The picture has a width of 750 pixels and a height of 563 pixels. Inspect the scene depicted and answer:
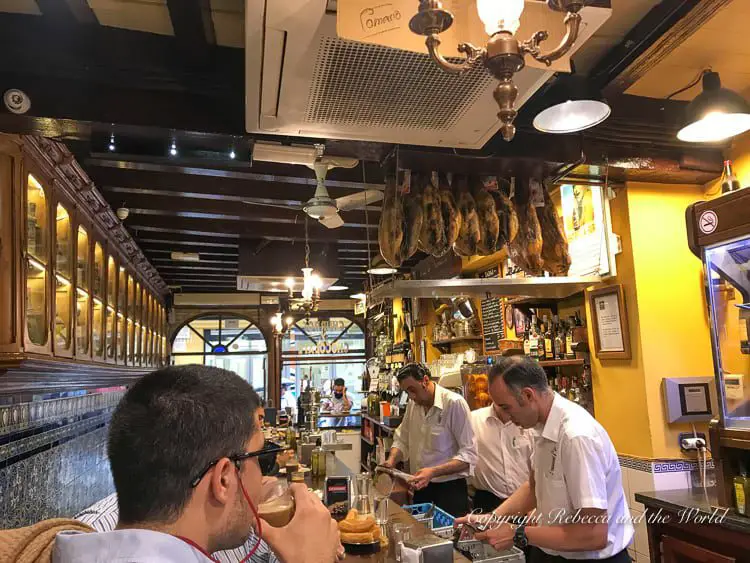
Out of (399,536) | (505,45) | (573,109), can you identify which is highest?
(573,109)

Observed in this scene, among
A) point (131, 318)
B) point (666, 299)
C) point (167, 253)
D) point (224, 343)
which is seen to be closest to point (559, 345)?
point (666, 299)

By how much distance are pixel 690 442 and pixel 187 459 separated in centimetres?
357

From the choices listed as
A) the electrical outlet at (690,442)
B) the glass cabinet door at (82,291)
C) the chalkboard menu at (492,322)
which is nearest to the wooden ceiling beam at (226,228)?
the glass cabinet door at (82,291)

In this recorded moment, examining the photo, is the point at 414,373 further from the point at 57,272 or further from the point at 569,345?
the point at 57,272

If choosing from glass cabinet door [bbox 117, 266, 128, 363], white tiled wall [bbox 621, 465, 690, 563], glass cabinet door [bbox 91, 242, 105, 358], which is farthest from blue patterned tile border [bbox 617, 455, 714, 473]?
glass cabinet door [bbox 117, 266, 128, 363]

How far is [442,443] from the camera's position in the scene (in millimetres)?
4371

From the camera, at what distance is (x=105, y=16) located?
256cm

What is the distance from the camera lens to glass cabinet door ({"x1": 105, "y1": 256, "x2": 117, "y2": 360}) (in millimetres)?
5738

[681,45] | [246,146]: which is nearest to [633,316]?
[681,45]

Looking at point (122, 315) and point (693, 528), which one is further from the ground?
point (122, 315)

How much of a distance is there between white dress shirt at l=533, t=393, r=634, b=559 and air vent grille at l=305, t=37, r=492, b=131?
1.38 m

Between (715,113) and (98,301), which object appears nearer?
(715,113)

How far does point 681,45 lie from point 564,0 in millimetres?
1931

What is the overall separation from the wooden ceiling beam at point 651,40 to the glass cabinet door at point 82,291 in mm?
4095
